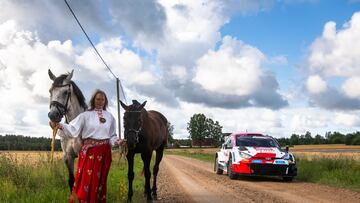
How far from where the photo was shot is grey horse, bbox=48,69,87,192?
7.07 meters

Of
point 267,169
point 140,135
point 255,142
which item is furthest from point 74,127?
point 255,142

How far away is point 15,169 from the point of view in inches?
392

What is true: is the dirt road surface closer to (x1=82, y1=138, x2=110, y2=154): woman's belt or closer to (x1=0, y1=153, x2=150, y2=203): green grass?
(x1=0, y1=153, x2=150, y2=203): green grass

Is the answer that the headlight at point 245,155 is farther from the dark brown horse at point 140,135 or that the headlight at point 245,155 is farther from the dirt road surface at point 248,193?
the dark brown horse at point 140,135

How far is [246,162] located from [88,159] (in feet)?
34.3

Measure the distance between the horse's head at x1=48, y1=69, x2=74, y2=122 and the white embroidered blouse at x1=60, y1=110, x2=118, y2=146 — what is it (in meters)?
0.28

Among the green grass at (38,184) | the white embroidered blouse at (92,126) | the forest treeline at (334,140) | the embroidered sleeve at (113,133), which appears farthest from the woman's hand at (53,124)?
the forest treeline at (334,140)

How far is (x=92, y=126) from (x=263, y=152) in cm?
1073

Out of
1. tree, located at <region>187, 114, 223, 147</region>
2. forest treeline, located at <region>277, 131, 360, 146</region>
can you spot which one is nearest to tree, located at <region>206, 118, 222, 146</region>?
tree, located at <region>187, 114, 223, 147</region>

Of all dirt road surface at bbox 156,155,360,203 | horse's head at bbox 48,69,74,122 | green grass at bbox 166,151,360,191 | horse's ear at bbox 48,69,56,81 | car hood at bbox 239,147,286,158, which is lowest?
dirt road surface at bbox 156,155,360,203

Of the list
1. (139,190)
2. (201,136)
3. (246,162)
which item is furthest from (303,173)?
(201,136)

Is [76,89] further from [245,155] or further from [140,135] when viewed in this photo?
[245,155]

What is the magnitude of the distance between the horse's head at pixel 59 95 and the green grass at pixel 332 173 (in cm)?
943

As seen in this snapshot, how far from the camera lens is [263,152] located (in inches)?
653
